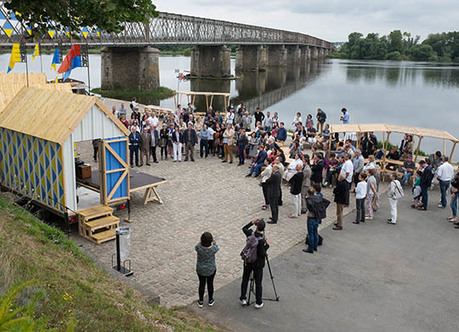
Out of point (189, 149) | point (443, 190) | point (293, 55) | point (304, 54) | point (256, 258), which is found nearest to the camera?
point (256, 258)

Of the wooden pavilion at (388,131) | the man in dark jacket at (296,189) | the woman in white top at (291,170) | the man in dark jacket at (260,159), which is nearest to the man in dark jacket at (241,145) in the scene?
the man in dark jacket at (260,159)

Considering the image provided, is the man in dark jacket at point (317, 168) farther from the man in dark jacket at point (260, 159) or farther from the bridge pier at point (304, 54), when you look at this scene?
the bridge pier at point (304, 54)

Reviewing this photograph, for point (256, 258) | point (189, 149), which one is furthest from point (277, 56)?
point (256, 258)

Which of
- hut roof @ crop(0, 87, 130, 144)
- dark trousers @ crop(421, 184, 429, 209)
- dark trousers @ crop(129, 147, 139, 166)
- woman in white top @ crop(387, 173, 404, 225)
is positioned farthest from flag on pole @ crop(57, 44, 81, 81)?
dark trousers @ crop(421, 184, 429, 209)

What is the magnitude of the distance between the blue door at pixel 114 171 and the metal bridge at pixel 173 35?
1581 cm

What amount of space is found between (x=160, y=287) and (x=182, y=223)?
351 cm

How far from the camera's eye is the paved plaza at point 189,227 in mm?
9508

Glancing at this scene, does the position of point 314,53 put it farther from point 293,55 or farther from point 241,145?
point 241,145

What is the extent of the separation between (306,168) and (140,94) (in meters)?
43.3

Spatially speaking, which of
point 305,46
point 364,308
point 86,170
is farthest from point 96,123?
point 305,46

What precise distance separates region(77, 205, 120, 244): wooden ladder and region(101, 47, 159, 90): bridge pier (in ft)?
149

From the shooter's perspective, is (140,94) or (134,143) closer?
(134,143)

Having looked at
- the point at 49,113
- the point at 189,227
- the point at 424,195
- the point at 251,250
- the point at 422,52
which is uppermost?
the point at 422,52

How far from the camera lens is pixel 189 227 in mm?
12227
